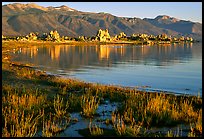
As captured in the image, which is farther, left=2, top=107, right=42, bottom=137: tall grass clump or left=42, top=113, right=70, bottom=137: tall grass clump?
left=42, top=113, right=70, bottom=137: tall grass clump

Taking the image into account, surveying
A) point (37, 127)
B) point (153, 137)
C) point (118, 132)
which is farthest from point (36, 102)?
point (153, 137)

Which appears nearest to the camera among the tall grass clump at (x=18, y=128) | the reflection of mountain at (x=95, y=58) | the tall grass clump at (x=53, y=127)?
the tall grass clump at (x=18, y=128)

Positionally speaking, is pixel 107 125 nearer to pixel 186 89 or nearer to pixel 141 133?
pixel 141 133

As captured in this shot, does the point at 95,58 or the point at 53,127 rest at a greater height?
the point at 53,127

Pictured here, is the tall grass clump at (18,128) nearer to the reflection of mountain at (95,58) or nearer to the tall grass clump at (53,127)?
the tall grass clump at (53,127)

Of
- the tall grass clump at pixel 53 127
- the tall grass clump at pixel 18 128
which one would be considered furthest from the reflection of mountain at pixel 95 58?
the tall grass clump at pixel 18 128

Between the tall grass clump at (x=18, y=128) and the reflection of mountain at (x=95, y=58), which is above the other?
the tall grass clump at (x=18, y=128)

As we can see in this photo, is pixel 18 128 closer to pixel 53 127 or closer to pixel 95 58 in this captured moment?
pixel 53 127

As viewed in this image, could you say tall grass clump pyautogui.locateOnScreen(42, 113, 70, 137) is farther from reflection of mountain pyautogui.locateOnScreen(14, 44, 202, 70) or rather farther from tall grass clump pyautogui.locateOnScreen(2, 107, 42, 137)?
reflection of mountain pyautogui.locateOnScreen(14, 44, 202, 70)

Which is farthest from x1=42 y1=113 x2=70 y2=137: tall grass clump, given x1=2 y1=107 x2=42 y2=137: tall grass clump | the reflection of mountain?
the reflection of mountain

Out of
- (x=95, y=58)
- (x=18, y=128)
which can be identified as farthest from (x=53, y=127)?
(x=95, y=58)

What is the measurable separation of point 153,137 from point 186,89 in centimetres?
1773

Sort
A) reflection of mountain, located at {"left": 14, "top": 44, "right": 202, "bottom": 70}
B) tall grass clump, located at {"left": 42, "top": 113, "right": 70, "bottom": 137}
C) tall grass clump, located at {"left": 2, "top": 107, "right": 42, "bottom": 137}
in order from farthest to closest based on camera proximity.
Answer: reflection of mountain, located at {"left": 14, "top": 44, "right": 202, "bottom": 70}, tall grass clump, located at {"left": 42, "top": 113, "right": 70, "bottom": 137}, tall grass clump, located at {"left": 2, "top": 107, "right": 42, "bottom": 137}

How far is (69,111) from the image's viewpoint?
17.0 m
